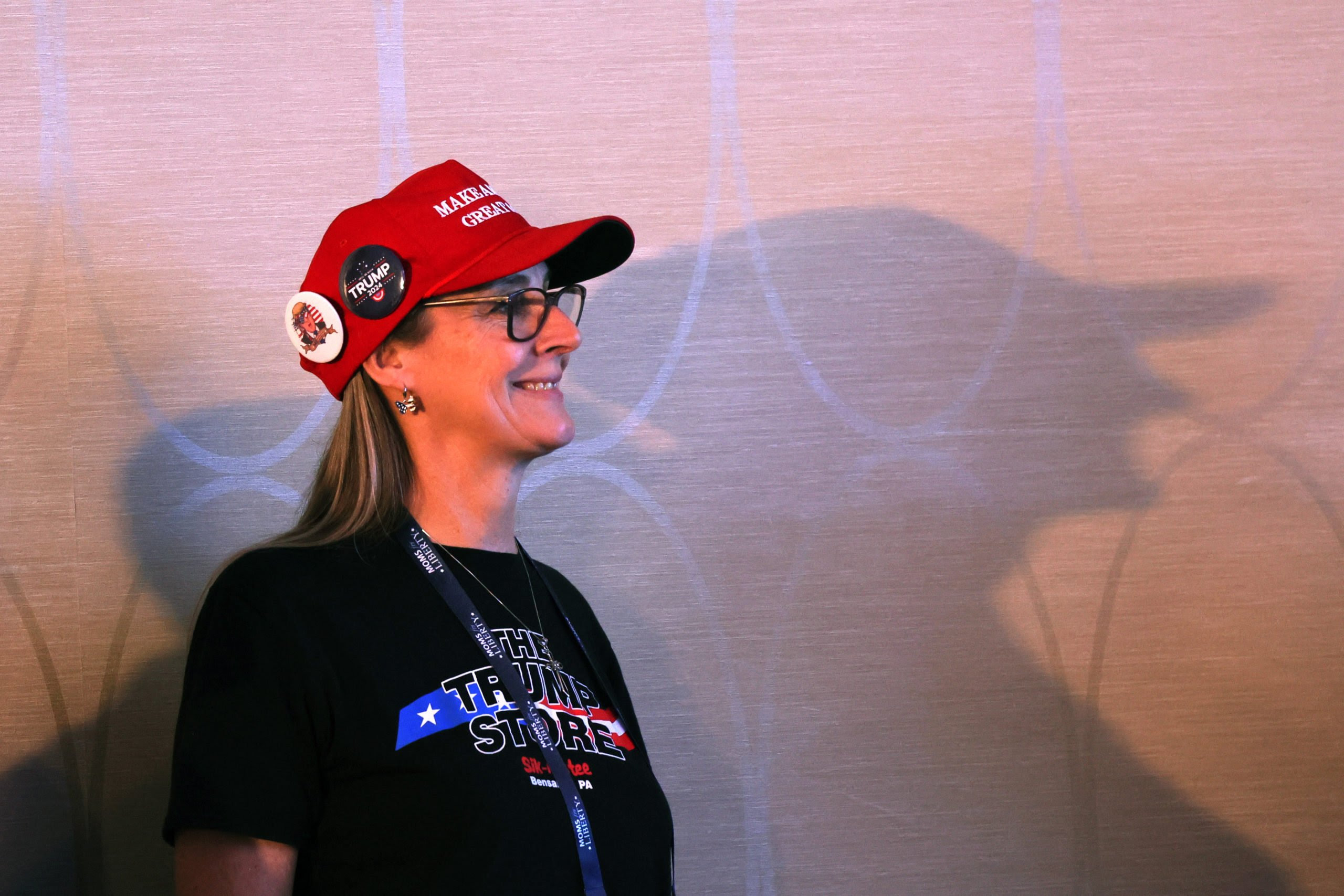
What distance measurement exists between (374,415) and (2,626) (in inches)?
29.8

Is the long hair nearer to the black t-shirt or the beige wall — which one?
the black t-shirt

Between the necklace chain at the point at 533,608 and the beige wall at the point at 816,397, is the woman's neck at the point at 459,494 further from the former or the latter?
the beige wall at the point at 816,397

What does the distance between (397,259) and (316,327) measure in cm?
12

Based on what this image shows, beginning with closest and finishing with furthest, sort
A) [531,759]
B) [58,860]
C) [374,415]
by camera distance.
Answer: [531,759] < [374,415] < [58,860]

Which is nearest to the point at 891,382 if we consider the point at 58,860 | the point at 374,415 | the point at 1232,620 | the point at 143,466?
the point at 1232,620

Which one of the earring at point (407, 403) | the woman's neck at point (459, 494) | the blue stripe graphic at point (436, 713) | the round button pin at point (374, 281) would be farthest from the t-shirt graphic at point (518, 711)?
the round button pin at point (374, 281)

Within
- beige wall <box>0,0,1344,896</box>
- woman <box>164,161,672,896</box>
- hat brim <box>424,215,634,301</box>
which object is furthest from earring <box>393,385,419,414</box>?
beige wall <box>0,0,1344,896</box>

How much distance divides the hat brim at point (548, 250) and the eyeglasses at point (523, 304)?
2 cm

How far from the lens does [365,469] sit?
4.08 feet

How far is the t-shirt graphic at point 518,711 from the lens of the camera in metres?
1.10

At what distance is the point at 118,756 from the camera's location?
1.59 metres

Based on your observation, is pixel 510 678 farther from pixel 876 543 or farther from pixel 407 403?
pixel 876 543

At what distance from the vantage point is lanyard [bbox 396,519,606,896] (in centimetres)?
110

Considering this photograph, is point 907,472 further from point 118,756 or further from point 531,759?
point 118,756
